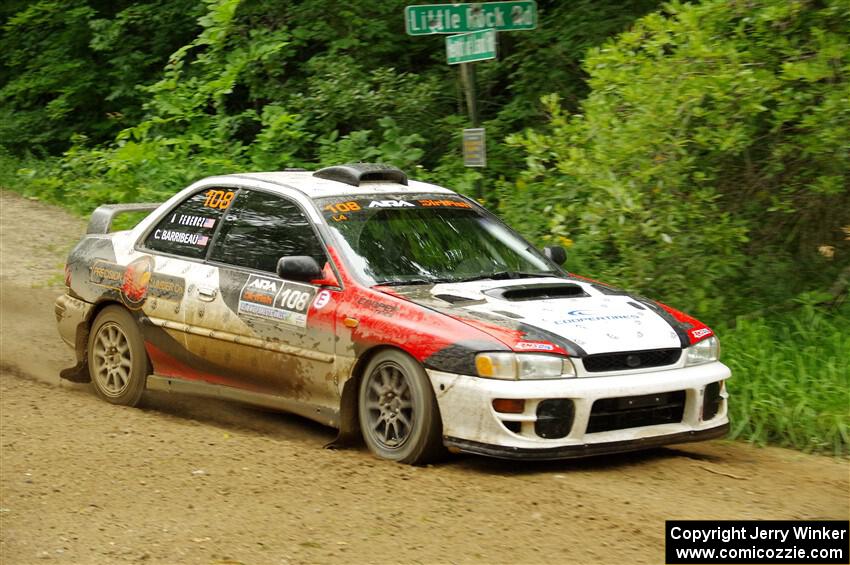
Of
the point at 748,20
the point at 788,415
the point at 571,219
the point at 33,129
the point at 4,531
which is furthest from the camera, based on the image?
the point at 33,129

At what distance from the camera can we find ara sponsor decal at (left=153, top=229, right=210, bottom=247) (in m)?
7.85

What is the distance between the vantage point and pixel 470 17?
31.7ft

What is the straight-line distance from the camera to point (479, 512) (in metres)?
5.35

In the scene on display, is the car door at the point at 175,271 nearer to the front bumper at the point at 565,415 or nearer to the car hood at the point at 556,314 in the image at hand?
the car hood at the point at 556,314

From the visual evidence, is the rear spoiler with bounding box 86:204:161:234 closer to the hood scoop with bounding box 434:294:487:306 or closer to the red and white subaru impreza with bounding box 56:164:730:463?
the red and white subaru impreza with bounding box 56:164:730:463

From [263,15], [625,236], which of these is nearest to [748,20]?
[625,236]

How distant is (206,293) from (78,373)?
64.0 inches

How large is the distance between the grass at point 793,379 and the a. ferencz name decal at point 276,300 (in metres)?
2.66

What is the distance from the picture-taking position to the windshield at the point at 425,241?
23.0 ft

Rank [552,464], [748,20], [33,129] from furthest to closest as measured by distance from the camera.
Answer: [33,129] < [748,20] < [552,464]

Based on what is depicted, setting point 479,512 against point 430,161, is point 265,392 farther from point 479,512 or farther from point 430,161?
point 430,161

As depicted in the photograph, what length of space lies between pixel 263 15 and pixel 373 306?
9.03 m

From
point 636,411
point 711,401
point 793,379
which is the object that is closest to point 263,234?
point 636,411

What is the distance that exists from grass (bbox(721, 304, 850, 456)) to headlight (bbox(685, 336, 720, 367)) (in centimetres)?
75
